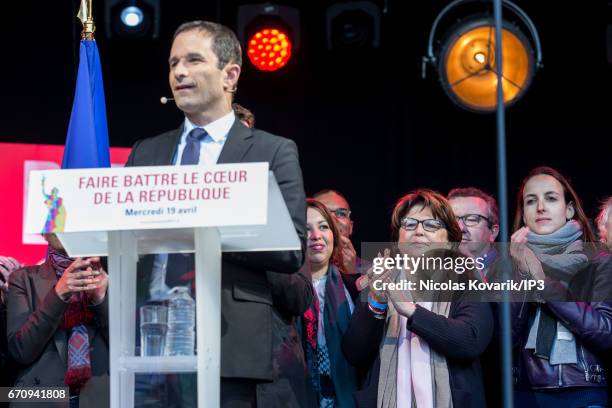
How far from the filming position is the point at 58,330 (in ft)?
13.2

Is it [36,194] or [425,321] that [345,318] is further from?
[36,194]

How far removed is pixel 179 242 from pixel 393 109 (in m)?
3.80

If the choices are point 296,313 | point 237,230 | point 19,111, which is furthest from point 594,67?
point 237,230

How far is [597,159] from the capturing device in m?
6.25

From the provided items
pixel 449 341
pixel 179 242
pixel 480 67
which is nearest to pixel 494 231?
pixel 449 341

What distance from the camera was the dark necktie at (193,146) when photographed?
3.07 meters

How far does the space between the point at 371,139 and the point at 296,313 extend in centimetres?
329

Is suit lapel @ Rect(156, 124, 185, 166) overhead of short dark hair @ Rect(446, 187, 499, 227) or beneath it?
beneath

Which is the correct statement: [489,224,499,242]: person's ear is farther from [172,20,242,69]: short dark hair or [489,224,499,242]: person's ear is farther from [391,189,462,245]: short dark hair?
[172,20,242,69]: short dark hair

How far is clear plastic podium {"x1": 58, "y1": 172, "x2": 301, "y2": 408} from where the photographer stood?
8.64 ft

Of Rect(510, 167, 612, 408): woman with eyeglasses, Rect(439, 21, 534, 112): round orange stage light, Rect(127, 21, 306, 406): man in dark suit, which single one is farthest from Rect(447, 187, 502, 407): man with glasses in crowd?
Rect(127, 21, 306, 406): man in dark suit

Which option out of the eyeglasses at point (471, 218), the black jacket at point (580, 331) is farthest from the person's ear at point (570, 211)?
the eyeglasses at point (471, 218)

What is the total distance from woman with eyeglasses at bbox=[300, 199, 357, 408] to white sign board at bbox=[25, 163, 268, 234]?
149 centimetres

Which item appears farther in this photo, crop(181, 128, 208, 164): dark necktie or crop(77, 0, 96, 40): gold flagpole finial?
crop(77, 0, 96, 40): gold flagpole finial
